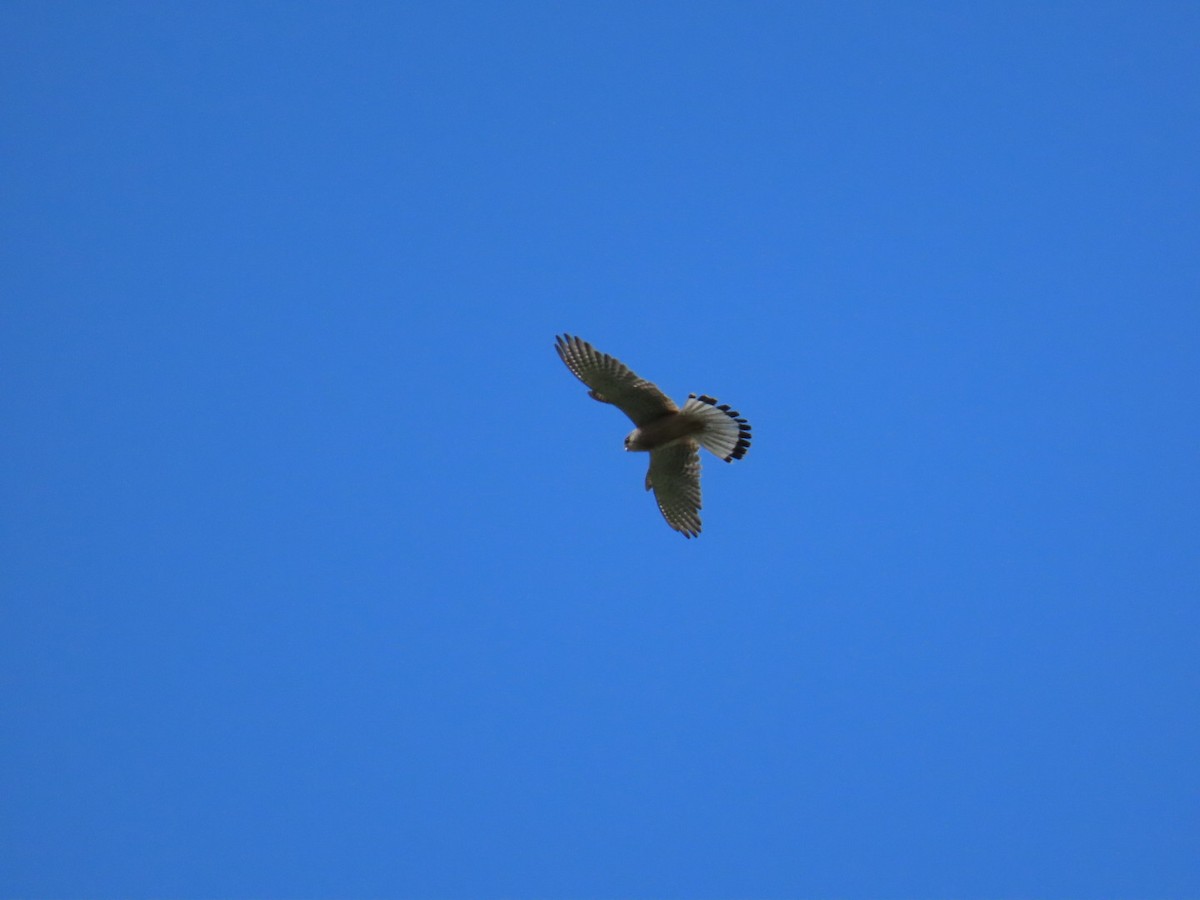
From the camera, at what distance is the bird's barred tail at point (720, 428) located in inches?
533

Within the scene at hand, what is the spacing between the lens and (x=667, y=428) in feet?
45.4

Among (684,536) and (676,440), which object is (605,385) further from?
(684,536)

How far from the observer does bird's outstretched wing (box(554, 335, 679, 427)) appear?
13.1 metres

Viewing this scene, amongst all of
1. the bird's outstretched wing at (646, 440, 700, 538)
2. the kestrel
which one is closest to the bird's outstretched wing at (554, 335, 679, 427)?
the kestrel

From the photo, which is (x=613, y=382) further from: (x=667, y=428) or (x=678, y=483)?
(x=678, y=483)

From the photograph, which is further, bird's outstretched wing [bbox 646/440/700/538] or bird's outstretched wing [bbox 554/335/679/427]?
bird's outstretched wing [bbox 646/440/700/538]

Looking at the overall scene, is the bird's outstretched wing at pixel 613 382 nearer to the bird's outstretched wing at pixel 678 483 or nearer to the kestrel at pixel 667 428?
the kestrel at pixel 667 428

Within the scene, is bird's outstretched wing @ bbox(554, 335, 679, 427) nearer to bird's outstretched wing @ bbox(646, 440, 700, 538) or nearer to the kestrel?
the kestrel

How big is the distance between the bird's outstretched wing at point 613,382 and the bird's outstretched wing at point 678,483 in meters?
0.69

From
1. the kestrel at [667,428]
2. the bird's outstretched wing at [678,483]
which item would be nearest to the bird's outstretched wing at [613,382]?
the kestrel at [667,428]

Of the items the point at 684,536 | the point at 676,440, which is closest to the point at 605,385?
the point at 676,440

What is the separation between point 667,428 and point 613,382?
0.99m

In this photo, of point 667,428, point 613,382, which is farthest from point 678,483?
point 613,382

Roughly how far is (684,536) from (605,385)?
2726 millimetres
